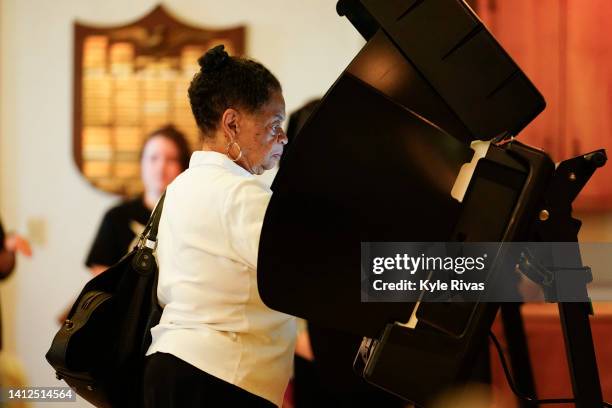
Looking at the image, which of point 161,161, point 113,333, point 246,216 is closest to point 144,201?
point 161,161

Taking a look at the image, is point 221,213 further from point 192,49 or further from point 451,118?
point 192,49

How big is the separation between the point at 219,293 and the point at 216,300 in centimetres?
1

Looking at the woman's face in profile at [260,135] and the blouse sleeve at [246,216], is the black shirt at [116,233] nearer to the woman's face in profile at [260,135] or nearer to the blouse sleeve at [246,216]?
the woman's face in profile at [260,135]

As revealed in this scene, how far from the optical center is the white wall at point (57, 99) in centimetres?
320

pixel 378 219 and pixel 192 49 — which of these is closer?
pixel 378 219

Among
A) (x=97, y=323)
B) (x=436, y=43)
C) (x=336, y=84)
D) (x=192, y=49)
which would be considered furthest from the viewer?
(x=192, y=49)

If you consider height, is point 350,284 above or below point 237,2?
below

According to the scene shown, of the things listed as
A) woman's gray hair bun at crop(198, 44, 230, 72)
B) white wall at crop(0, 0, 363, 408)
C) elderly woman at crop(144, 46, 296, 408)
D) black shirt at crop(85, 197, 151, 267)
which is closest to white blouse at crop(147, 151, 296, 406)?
elderly woman at crop(144, 46, 296, 408)

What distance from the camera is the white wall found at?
3203mm

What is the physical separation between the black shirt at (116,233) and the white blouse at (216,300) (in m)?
1.81

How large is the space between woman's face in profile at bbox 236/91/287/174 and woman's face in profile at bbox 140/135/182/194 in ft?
6.01

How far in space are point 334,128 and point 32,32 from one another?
9.33 feet

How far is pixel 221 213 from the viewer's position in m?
1.06

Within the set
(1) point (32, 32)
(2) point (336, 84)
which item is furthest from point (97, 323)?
(1) point (32, 32)
